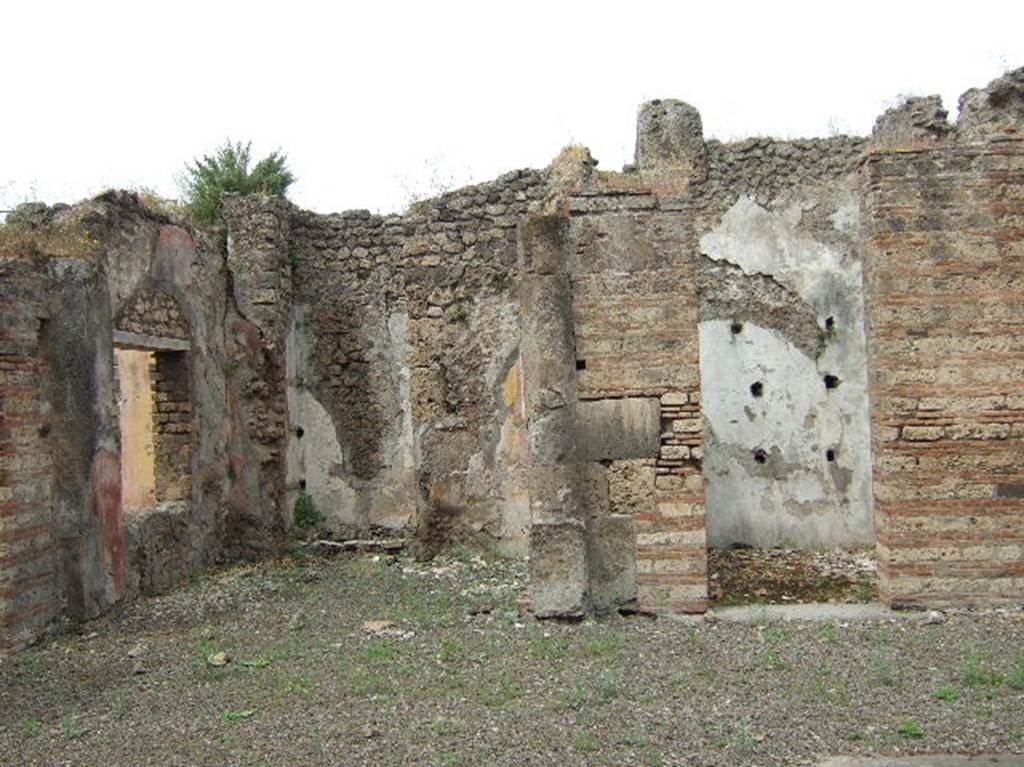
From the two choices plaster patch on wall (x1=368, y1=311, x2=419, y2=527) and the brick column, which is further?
plaster patch on wall (x1=368, y1=311, x2=419, y2=527)

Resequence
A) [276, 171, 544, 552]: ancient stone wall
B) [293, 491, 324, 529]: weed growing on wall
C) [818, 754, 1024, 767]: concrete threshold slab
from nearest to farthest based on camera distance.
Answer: [818, 754, 1024, 767]: concrete threshold slab, [276, 171, 544, 552]: ancient stone wall, [293, 491, 324, 529]: weed growing on wall

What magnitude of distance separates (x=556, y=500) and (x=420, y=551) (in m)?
3.48

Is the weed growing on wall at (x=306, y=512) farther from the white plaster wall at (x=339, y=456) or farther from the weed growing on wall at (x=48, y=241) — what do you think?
the weed growing on wall at (x=48, y=241)

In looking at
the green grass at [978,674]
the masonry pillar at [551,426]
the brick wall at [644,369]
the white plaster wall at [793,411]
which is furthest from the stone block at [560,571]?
the white plaster wall at [793,411]

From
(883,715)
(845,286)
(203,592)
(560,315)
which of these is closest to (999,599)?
(883,715)

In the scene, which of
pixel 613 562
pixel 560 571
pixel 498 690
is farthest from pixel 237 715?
pixel 613 562

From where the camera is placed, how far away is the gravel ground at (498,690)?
440 centimetres

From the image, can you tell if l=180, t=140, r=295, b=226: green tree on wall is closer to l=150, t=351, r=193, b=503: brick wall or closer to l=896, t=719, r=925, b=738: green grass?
l=150, t=351, r=193, b=503: brick wall

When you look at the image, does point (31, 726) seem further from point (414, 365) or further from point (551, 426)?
point (414, 365)

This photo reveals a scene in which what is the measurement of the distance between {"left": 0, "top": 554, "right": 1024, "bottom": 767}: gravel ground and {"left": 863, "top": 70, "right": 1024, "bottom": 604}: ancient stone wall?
19.5 inches

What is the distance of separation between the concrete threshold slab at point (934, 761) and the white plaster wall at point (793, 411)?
603cm

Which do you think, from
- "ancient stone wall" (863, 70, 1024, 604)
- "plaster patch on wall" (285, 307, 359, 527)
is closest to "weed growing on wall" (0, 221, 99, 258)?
"plaster patch on wall" (285, 307, 359, 527)

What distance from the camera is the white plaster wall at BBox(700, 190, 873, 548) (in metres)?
10.1

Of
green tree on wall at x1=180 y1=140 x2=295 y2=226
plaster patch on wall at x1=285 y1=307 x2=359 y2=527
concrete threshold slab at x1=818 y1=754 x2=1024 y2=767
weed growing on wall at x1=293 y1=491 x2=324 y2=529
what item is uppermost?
green tree on wall at x1=180 y1=140 x2=295 y2=226
